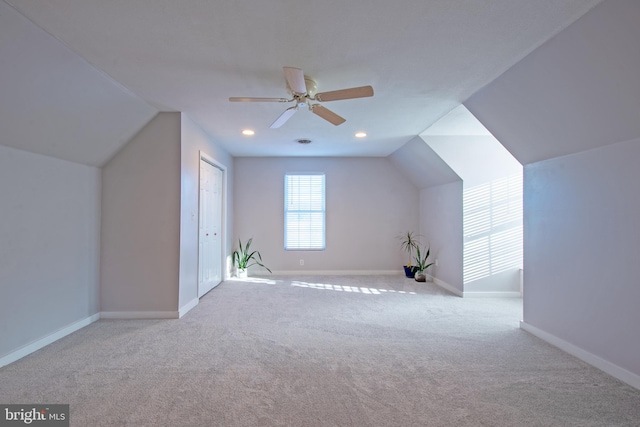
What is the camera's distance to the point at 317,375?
234 centimetres

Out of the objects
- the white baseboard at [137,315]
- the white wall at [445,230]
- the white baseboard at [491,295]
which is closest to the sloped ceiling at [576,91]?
the white wall at [445,230]

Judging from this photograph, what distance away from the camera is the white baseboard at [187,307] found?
371 cm

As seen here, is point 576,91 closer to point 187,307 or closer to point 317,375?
point 317,375

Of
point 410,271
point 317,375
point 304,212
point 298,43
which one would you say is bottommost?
point 317,375

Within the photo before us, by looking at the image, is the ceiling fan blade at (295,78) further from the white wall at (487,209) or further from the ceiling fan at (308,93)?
the white wall at (487,209)

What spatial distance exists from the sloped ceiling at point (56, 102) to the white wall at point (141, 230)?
0.68 ft

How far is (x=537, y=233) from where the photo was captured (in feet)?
10.4

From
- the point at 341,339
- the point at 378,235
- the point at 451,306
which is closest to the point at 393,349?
the point at 341,339

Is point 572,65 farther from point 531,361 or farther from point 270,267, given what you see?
point 270,267

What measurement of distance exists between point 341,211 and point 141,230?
12.4 ft

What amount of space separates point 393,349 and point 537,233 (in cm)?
187

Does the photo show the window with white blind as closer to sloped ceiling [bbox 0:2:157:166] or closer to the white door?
the white door

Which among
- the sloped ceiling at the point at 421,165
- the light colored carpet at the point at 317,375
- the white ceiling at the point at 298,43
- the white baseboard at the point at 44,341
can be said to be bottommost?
the light colored carpet at the point at 317,375

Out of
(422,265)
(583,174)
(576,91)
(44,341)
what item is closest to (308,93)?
(576,91)
